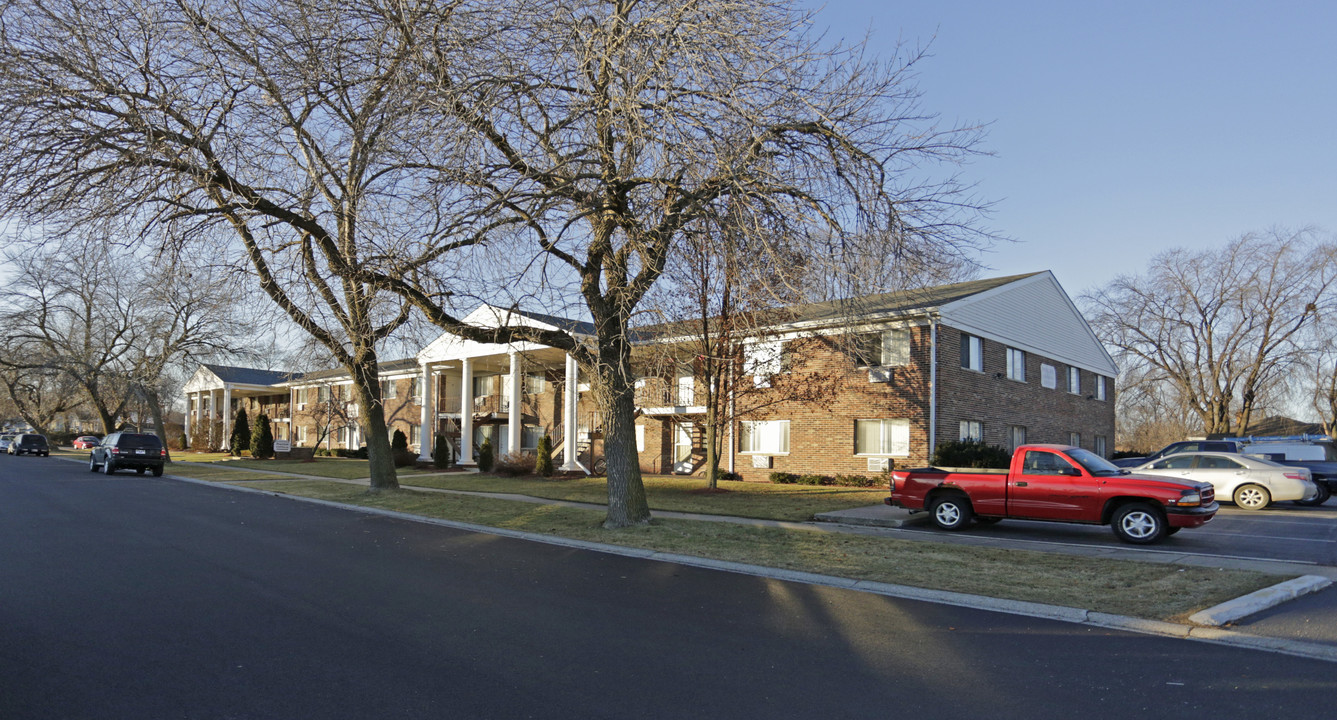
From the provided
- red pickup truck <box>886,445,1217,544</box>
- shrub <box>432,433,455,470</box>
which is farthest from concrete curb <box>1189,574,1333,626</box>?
shrub <box>432,433,455,470</box>

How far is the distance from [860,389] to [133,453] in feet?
91.0

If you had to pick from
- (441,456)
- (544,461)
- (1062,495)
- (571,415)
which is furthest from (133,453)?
(1062,495)

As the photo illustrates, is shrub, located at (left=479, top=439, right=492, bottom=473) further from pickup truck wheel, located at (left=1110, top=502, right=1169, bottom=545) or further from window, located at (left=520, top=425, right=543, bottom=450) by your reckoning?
pickup truck wheel, located at (left=1110, top=502, right=1169, bottom=545)

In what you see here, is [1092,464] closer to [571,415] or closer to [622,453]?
[622,453]

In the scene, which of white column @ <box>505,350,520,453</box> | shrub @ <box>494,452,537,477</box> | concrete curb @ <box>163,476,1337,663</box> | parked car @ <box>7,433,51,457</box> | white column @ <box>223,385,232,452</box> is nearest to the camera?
concrete curb @ <box>163,476,1337,663</box>

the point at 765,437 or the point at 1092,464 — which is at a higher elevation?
the point at 765,437

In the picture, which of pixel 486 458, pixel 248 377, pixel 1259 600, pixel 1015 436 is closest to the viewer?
pixel 1259 600

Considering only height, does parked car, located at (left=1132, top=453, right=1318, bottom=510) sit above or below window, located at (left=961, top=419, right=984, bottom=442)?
below

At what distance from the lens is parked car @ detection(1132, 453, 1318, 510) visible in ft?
59.9

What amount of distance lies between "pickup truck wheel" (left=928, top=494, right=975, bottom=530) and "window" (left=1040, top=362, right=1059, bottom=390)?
56.7ft

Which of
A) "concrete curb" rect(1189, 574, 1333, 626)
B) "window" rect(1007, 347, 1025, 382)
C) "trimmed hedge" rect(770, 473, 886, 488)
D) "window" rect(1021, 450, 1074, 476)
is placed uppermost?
"window" rect(1007, 347, 1025, 382)

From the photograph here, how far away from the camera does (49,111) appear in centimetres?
1103

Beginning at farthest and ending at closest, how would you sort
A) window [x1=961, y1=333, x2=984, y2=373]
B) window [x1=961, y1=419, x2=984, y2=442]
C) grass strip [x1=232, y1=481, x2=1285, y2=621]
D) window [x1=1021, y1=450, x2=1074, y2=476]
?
window [x1=961, y1=333, x2=984, y2=373], window [x1=961, y1=419, x2=984, y2=442], window [x1=1021, y1=450, x2=1074, y2=476], grass strip [x1=232, y1=481, x2=1285, y2=621]

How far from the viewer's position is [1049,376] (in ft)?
100
